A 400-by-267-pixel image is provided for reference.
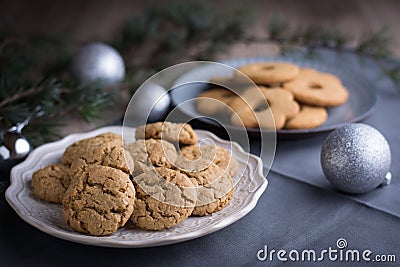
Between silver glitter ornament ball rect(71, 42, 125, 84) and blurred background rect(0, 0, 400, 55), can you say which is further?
blurred background rect(0, 0, 400, 55)

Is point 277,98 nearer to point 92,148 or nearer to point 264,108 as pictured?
point 264,108

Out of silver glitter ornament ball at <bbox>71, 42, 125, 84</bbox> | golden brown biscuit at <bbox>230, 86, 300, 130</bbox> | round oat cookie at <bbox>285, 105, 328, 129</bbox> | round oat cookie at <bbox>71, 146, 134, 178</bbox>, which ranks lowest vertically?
round oat cookie at <bbox>285, 105, 328, 129</bbox>

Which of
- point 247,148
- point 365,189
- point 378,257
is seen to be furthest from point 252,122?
point 378,257

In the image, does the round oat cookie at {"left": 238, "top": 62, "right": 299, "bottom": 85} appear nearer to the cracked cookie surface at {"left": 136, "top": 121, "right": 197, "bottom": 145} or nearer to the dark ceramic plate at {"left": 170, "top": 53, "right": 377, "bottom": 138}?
the dark ceramic plate at {"left": 170, "top": 53, "right": 377, "bottom": 138}

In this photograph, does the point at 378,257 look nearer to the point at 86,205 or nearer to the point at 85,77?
the point at 86,205

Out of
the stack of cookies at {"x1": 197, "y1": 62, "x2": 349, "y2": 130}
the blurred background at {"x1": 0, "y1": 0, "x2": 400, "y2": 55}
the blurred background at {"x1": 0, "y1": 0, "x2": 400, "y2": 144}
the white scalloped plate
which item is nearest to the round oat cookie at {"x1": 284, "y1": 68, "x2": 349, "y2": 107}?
the stack of cookies at {"x1": 197, "y1": 62, "x2": 349, "y2": 130}

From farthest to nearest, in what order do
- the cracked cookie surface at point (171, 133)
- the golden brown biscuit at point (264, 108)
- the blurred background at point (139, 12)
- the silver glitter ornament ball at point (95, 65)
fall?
the blurred background at point (139, 12), the silver glitter ornament ball at point (95, 65), the golden brown biscuit at point (264, 108), the cracked cookie surface at point (171, 133)

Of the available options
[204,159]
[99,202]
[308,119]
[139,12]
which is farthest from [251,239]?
[139,12]

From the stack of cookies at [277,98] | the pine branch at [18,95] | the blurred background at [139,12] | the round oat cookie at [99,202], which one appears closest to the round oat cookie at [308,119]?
the stack of cookies at [277,98]

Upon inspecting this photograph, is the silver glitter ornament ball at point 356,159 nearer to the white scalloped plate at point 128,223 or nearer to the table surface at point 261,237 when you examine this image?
the table surface at point 261,237
